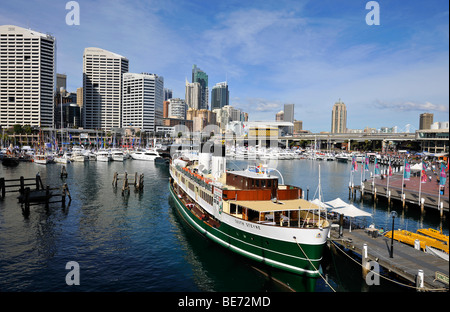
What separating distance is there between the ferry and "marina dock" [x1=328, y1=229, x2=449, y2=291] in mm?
3925

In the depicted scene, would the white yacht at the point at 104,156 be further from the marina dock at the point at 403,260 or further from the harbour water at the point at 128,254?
the marina dock at the point at 403,260

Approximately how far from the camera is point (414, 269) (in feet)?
71.8

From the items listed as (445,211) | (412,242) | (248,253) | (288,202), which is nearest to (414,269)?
(412,242)

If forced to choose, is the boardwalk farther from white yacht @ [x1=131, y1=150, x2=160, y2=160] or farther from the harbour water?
white yacht @ [x1=131, y1=150, x2=160, y2=160]

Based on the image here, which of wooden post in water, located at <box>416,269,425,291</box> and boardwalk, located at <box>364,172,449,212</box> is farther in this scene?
→ boardwalk, located at <box>364,172,449,212</box>

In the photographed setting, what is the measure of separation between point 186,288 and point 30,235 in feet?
74.0

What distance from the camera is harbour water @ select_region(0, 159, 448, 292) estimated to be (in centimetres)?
2305

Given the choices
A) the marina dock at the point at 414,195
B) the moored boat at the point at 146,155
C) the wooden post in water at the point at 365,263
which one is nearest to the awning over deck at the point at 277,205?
the wooden post in water at the point at 365,263

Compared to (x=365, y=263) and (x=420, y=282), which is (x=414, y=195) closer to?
(x=365, y=263)

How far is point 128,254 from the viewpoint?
29000 millimetres

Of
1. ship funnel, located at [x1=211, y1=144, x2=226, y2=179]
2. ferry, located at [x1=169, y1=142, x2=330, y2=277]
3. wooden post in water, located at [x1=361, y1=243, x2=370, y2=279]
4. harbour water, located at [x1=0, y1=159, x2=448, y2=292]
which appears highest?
ship funnel, located at [x1=211, y1=144, x2=226, y2=179]

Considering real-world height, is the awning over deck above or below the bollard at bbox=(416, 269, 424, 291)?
above

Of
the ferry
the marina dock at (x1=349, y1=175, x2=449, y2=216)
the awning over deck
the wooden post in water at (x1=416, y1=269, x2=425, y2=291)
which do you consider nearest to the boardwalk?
the marina dock at (x1=349, y1=175, x2=449, y2=216)
